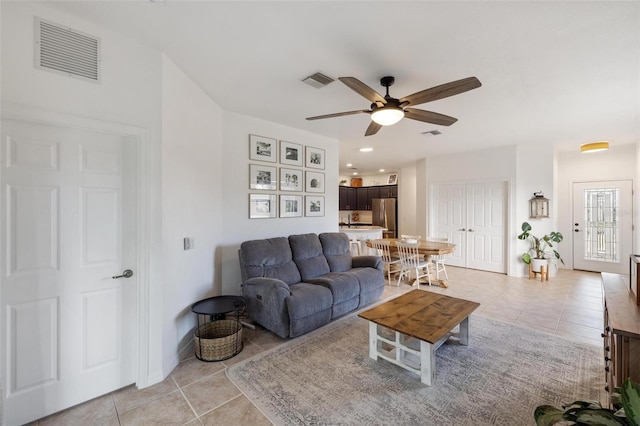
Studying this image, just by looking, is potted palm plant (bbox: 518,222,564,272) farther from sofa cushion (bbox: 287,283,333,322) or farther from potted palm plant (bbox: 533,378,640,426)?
potted palm plant (bbox: 533,378,640,426)

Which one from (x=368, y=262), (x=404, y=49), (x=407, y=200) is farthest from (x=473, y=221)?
(x=404, y=49)

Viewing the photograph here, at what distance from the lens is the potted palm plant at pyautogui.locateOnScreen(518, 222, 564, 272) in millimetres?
5070

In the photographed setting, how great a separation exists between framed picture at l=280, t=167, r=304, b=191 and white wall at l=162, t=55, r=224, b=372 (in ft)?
3.29

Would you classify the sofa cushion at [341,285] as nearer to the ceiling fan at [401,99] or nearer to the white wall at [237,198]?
the white wall at [237,198]

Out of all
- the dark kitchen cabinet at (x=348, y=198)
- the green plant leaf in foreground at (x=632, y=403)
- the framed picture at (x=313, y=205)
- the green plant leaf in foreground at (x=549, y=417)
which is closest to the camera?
the green plant leaf in foreground at (x=632, y=403)

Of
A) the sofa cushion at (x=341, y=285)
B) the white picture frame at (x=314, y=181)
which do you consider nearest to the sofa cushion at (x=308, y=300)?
the sofa cushion at (x=341, y=285)

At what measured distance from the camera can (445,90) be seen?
6.70 ft

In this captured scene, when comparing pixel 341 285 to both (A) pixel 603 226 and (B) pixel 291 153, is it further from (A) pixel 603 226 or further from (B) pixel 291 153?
(A) pixel 603 226

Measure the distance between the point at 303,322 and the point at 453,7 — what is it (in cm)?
284

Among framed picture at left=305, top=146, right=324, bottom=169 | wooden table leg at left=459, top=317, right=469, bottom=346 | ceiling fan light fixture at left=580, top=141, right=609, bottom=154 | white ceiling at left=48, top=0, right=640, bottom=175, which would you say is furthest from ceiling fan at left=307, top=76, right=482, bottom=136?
ceiling fan light fixture at left=580, top=141, right=609, bottom=154

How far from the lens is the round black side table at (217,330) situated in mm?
2414

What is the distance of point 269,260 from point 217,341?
111 cm

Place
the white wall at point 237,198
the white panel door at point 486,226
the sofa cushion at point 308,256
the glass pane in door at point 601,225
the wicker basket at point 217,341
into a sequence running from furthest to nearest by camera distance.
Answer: the white panel door at point 486,226, the glass pane in door at point 601,225, the sofa cushion at point 308,256, the white wall at point 237,198, the wicker basket at point 217,341

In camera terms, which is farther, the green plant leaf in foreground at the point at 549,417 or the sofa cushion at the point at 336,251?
the sofa cushion at the point at 336,251
